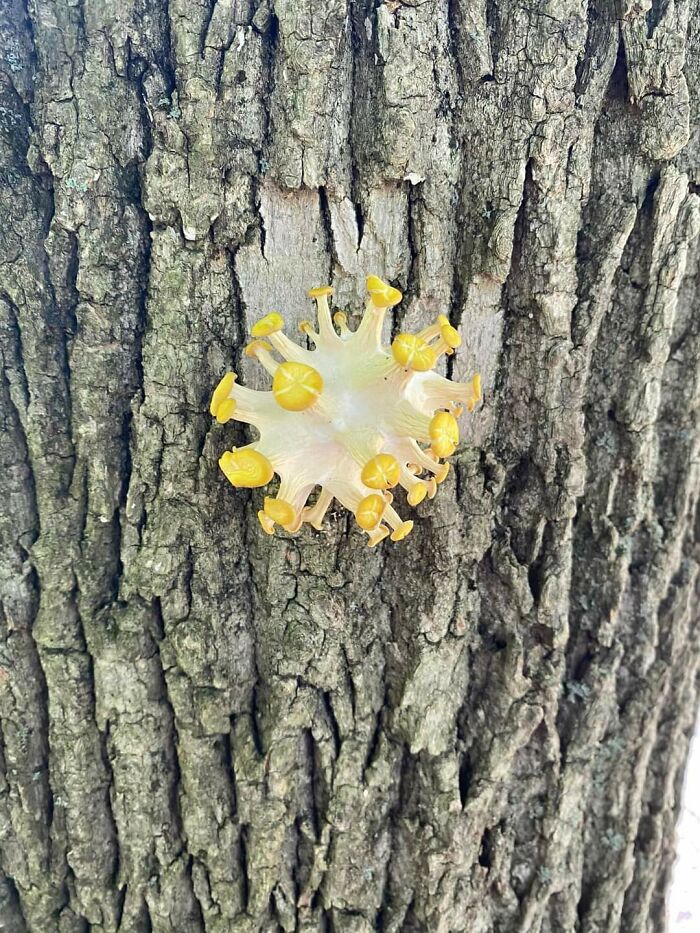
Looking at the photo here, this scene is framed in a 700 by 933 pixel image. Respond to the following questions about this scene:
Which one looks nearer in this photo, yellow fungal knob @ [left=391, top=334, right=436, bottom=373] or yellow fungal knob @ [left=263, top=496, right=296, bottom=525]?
yellow fungal knob @ [left=391, top=334, right=436, bottom=373]

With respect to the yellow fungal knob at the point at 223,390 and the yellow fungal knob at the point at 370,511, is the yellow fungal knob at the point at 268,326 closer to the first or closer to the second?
the yellow fungal knob at the point at 223,390

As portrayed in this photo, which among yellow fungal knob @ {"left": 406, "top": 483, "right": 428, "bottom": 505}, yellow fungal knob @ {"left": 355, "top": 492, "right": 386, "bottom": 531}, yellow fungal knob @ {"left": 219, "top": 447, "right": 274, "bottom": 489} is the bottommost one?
yellow fungal knob @ {"left": 355, "top": 492, "right": 386, "bottom": 531}

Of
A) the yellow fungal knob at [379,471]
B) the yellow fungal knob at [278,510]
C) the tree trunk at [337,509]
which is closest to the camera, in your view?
the yellow fungal knob at [379,471]

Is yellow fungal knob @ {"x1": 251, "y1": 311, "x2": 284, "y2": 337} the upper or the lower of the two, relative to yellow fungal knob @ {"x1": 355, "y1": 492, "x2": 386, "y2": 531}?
upper

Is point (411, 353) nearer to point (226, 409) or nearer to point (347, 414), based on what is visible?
point (347, 414)

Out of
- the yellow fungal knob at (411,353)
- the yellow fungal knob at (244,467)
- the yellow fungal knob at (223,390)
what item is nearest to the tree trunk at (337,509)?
the yellow fungal knob at (223,390)

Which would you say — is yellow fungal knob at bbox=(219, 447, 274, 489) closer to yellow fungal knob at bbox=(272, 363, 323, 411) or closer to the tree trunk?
yellow fungal knob at bbox=(272, 363, 323, 411)

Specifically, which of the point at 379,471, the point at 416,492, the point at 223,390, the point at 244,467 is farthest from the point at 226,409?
the point at 416,492

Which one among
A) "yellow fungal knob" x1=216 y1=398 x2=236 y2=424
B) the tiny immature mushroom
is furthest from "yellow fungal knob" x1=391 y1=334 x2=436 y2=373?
"yellow fungal knob" x1=216 y1=398 x2=236 y2=424
